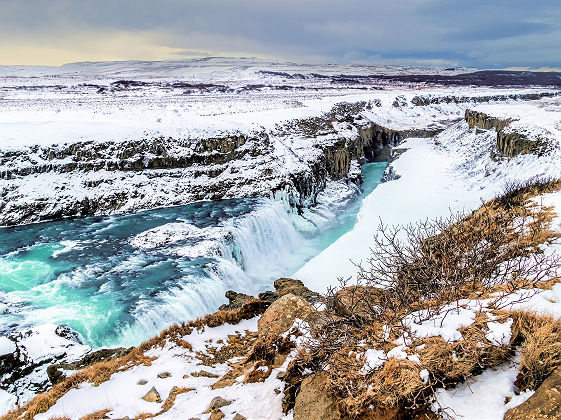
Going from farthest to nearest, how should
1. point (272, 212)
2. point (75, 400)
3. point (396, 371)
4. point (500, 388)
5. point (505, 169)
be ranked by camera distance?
point (505, 169), point (272, 212), point (75, 400), point (396, 371), point (500, 388)

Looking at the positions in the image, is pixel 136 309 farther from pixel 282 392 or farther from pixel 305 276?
pixel 282 392

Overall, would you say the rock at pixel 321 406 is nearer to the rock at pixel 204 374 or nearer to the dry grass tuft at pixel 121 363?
the rock at pixel 204 374

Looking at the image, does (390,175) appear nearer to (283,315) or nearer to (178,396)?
(283,315)

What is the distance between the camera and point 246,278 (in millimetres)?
17969

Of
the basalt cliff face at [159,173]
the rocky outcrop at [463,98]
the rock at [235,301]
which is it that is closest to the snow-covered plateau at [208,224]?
the basalt cliff face at [159,173]

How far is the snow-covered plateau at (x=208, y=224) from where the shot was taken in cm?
615

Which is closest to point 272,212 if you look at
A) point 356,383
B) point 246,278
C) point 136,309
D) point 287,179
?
point 287,179

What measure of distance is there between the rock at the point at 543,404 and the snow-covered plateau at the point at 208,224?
5.5 inches

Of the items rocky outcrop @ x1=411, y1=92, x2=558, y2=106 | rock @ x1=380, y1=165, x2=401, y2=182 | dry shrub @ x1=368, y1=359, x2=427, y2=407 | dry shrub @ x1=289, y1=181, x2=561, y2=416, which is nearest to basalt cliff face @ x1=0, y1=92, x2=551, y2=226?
rock @ x1=380, y1=165, x2=401, y2=182

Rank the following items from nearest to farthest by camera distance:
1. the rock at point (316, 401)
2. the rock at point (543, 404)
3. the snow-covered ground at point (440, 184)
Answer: the rock at point (543, 404), the rock at point (316, 401), the snow-covered ground at point (440, 184)

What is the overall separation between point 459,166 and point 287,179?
16977mm

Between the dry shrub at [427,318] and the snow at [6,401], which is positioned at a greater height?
the dry shrub at [427,318]

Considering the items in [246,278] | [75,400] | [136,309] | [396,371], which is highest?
[396,371]

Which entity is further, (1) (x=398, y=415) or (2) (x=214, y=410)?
(2) (x=214, y=410)
